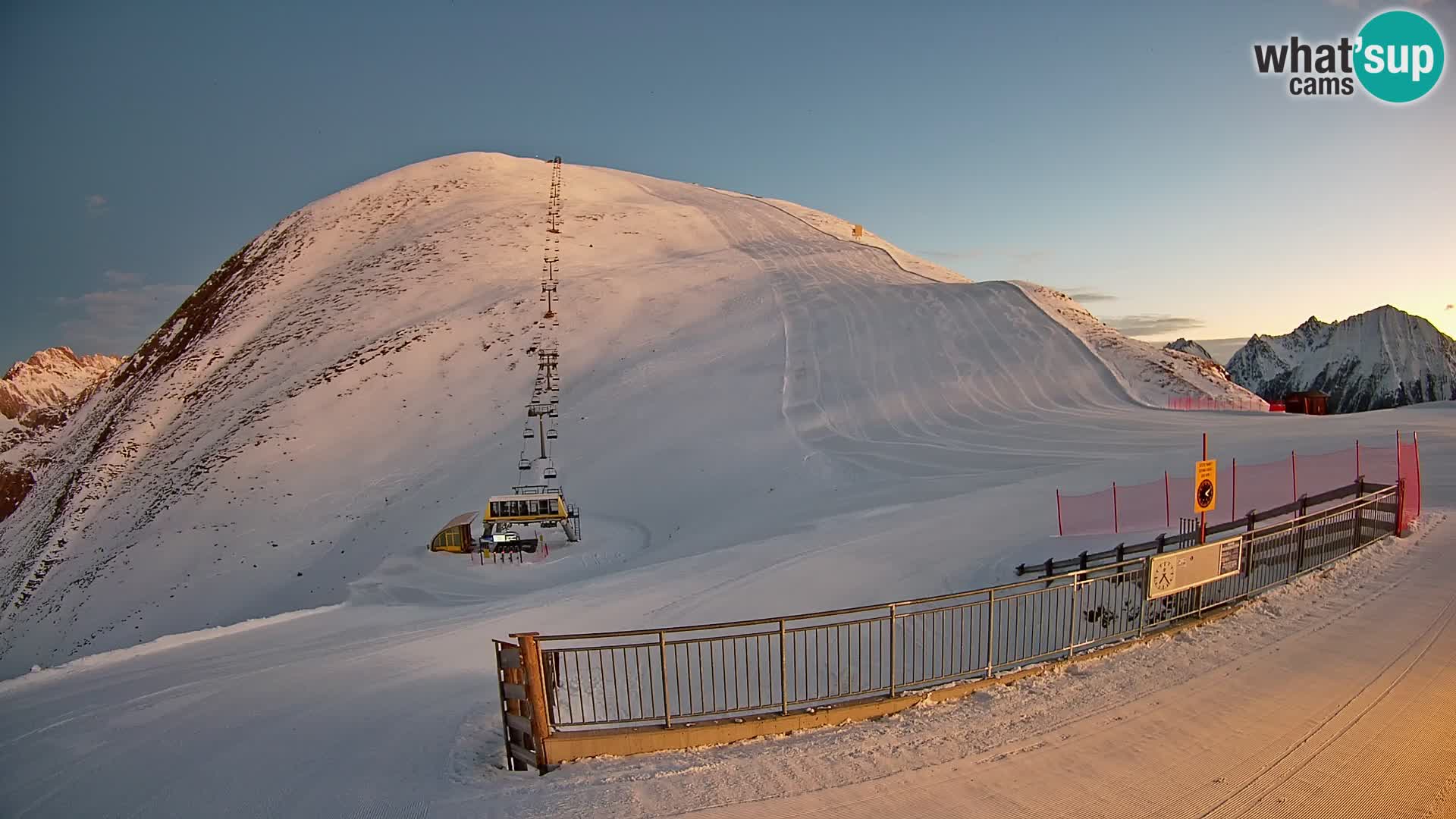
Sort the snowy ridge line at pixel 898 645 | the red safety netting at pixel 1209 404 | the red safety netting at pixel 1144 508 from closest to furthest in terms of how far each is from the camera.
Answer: the snowy ridge line at pixel 898 645
the red safety netting at pixel 1144 508
the red safety netting at pixel 1209 404

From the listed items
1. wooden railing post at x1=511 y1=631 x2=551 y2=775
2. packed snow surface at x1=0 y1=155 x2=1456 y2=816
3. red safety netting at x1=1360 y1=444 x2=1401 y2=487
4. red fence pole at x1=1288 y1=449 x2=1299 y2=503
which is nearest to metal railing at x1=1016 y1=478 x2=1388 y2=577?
packed snow surface at x1=0 y1=155 x2=1456 y2=816

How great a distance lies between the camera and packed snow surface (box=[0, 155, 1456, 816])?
805 cm

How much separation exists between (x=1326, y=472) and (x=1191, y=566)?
13.6 metres

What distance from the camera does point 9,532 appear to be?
4453cm

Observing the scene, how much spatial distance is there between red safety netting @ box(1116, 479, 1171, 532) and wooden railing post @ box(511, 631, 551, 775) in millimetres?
16053

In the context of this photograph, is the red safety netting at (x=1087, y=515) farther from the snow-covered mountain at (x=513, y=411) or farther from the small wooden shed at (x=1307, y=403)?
the small wooden shed at (x=1307, y=403)

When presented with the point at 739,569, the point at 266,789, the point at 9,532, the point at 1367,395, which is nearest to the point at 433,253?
the point at 9,532

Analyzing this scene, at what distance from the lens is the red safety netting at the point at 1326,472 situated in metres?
19.3

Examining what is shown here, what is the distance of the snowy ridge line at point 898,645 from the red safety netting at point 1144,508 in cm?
436

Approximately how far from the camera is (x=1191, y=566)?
32.8 ft

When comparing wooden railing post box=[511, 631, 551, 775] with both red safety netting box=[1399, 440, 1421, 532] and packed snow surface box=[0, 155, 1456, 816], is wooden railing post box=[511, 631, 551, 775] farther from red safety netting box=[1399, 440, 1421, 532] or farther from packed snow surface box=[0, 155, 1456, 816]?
red safety netting box=[1399, 440, 1421, 532]

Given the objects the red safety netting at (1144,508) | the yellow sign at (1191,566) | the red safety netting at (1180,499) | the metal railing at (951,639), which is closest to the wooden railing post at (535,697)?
the metal railing at (951,639)

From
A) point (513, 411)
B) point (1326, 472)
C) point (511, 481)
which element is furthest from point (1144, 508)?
point (513, 411)

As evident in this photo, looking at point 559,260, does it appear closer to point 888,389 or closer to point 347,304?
point 347,304
